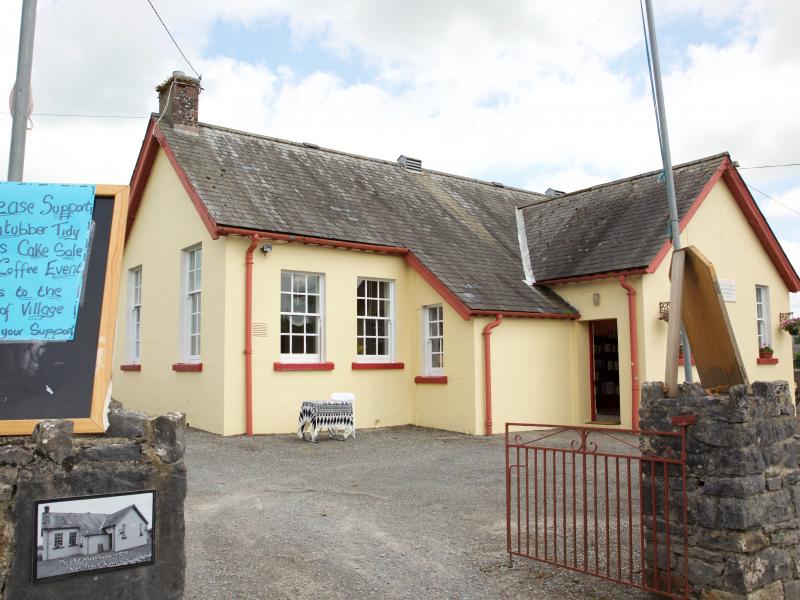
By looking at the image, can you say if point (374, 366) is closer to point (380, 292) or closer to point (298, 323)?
point (380, 292)

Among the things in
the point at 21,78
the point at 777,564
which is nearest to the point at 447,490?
the point at 777,564

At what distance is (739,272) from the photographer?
16.8 m

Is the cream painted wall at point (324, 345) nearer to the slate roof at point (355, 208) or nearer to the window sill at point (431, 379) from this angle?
the window sill at point (431, 379)

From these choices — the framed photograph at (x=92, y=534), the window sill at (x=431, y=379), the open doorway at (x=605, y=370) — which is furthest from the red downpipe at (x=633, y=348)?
the framed photograph at (x=92, y=534)

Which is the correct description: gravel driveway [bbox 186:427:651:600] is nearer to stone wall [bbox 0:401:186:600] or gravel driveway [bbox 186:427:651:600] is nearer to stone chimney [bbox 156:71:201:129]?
stone wall [bbox 0:401:186:600]

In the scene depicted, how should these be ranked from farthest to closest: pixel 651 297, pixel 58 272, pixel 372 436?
1. pixel 651 297
2. pixel 372 436
3. pixel 58 272

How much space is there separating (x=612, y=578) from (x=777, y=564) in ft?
3.65

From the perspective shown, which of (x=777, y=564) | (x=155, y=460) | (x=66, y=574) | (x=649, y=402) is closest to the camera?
(x=66, y=574)

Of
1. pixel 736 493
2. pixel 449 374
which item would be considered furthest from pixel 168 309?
pixel 736 493

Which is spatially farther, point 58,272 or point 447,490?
point 447,490

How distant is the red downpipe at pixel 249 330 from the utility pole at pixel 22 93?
718 centimetres

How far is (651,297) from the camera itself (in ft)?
47.2

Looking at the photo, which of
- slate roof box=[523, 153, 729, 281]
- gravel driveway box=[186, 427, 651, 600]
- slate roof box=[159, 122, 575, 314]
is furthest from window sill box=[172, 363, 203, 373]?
slate roof box=[523, 153, 729, 281]

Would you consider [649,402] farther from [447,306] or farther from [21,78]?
[447,306]
